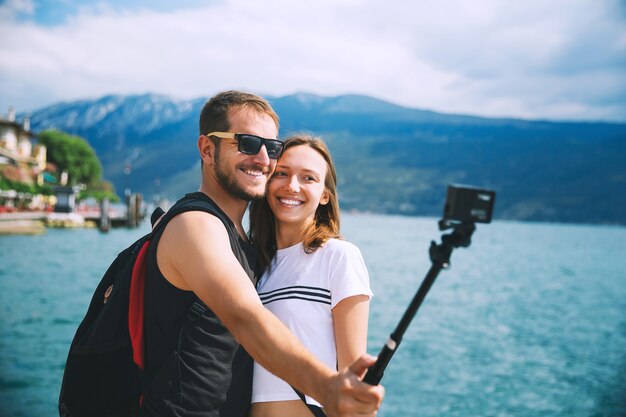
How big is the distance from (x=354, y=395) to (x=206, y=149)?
154 centimetres

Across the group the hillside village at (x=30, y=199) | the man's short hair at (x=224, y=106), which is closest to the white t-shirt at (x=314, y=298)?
the man's short hair at (x=224, y=106)

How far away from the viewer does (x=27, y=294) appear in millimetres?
34000

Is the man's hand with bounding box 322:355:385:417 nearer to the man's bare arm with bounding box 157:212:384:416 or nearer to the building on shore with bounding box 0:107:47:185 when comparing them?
the man's bare arm with bounding box 157:212:384:416

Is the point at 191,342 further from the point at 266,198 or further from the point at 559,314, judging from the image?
the point at 559,314

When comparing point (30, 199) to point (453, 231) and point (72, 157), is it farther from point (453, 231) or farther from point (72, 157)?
point (453, 231)

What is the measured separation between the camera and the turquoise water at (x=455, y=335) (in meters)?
19.4

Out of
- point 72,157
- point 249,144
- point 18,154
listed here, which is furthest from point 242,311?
point 72,157

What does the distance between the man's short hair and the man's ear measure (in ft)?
0.13

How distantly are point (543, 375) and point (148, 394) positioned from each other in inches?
978

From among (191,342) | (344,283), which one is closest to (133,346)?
(191,342)

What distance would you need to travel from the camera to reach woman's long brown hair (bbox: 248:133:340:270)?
314cm

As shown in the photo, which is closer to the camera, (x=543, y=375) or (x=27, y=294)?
(x=543, y=375)

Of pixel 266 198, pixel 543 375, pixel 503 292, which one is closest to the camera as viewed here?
pixel 266 198

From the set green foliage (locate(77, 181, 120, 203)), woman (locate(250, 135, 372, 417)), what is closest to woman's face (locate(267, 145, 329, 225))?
woman (locate(250, 135, 372, 417))
